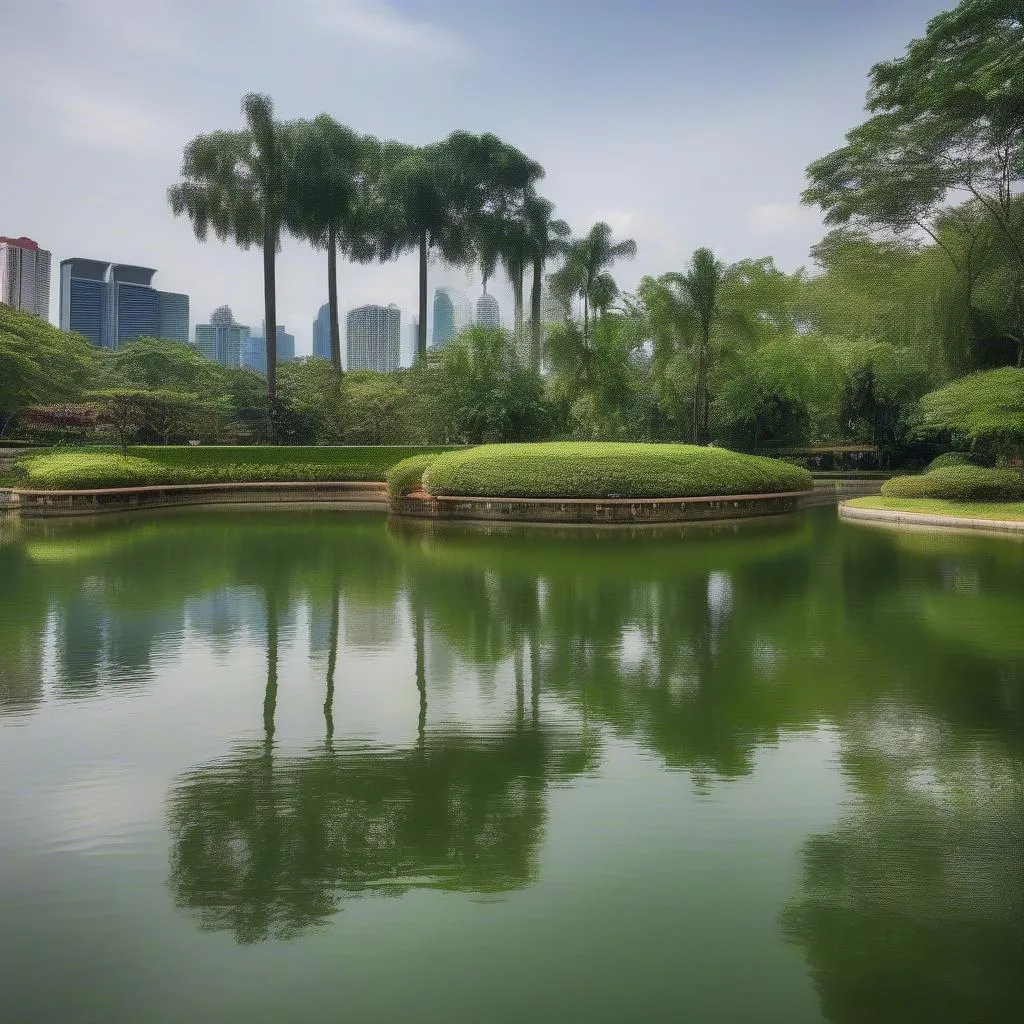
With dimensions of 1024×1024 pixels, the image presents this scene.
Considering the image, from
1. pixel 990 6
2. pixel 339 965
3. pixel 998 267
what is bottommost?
pixel 339 965

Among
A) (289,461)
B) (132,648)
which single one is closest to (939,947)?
(132,648)

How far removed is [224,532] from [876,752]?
13.0 meters

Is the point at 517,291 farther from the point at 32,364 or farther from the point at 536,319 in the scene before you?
the point at 32,364

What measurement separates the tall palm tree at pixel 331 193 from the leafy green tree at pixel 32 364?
9450 mm

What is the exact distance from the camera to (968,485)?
63.2 ft

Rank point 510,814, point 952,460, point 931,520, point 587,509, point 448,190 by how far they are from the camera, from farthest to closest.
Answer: point 448,190 < point 952,460 < point 931,520 < point 587,509 < point 510,814

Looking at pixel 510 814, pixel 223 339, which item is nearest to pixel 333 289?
pixel 510 814

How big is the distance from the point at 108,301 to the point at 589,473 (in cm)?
6937

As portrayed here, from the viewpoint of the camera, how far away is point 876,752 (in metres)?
4.62

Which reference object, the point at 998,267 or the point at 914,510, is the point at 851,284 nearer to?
the point at 998,267

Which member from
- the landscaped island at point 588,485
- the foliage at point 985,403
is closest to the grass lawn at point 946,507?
the foliage at point 985,403

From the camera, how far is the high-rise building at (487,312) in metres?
32.6

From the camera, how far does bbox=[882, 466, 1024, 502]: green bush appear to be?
19.2 m

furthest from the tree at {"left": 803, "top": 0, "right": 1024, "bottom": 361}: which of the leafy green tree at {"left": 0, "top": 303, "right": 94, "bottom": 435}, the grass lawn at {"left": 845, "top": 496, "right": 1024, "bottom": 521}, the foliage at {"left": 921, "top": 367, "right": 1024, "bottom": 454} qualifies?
the leafy green tree at {"left": 0, "top": 303, "right": 94, "bottom": 435}
